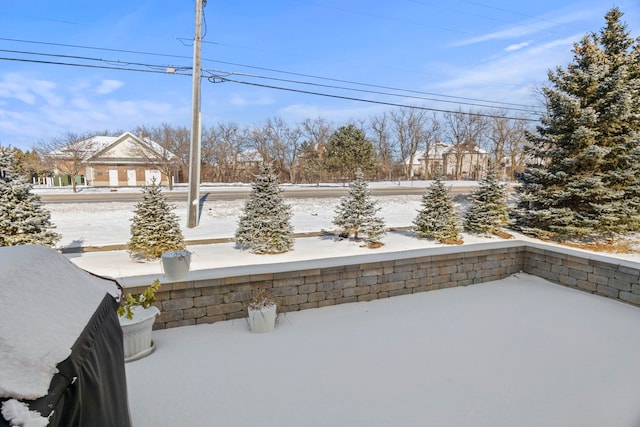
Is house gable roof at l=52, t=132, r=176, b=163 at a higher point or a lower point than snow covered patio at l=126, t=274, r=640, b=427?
higher

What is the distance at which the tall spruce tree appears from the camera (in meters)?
8.41

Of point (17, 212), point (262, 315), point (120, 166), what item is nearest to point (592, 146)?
point (262, 315)

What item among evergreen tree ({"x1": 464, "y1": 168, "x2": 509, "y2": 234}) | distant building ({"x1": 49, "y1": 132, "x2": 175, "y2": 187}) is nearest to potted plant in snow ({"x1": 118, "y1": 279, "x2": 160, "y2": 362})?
evergreen tree ({"x1": 464, "y1": 168, "x2": 509, "y2": 234})

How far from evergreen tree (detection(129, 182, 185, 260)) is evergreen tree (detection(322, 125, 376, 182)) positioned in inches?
772

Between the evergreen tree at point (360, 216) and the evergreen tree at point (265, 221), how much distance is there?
5.54 ft

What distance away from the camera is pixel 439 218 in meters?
8.57

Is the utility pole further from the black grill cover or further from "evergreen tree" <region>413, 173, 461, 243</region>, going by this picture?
A: the black grill cover

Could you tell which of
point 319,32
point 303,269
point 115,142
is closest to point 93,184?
point 115,142

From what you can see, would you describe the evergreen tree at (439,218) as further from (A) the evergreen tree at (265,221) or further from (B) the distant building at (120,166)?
(B) the distant building at (120,166)

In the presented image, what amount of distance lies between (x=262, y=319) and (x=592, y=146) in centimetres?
A: 873

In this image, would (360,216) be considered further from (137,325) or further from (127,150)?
A: (127,150)

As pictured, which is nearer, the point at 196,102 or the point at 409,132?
the point at 196,102

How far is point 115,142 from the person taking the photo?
27359 mm

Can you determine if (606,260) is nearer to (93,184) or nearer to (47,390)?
(47,390)
